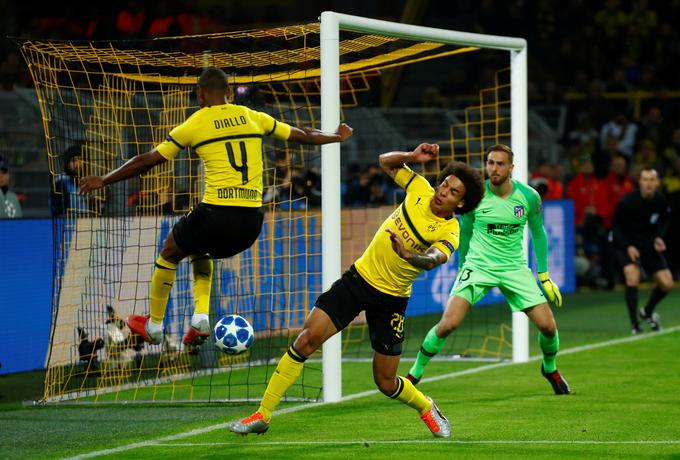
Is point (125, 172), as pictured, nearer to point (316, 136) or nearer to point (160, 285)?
point (160, 285)

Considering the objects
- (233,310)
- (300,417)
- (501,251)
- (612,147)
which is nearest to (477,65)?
(612,147)

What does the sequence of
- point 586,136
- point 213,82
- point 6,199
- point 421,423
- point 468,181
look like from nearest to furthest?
point 468,181 < point 213,82 < point 421,423 < point 6,199 < point 586,136

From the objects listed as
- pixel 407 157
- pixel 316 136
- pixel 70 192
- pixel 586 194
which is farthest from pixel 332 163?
pixel 586 194

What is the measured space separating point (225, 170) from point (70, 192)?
12.4 ft

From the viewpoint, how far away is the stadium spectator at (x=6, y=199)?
1323 centimetres

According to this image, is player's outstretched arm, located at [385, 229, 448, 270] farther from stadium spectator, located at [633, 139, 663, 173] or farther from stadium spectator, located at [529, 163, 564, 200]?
stadium spectator, located at [633, 139, 663, 173]

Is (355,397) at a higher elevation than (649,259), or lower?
lower

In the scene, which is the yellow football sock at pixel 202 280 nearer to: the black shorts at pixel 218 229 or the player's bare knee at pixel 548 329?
the black shorts at pixel 218 229

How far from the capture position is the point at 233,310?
43.0ft

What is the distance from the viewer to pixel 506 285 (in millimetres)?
10656

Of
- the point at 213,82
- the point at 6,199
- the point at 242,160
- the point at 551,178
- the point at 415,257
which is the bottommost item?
the point at 415,257

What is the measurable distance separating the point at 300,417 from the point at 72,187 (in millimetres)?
4216

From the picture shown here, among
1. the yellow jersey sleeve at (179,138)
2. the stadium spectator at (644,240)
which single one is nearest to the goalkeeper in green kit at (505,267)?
the yellow jersey sleeve at (179,138)

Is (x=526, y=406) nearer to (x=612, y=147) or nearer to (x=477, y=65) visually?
(x=612, y=147)
